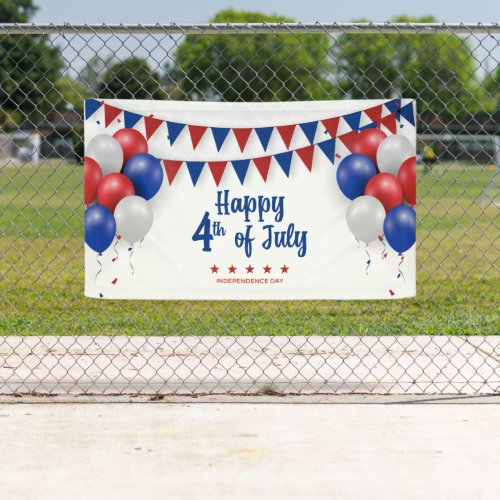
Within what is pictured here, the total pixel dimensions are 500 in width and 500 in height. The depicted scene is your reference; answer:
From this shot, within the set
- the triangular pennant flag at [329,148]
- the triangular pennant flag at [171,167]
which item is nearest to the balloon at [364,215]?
the triangular pennant flag at [329,148]

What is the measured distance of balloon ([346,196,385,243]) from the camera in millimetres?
5207

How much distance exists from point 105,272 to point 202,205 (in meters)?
0.62

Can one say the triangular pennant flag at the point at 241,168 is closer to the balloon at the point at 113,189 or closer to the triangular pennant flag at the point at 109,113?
the balloon at the point at 113,189

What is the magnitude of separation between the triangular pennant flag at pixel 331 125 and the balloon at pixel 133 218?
3.33 feet

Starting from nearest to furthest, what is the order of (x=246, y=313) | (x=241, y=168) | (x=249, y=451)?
(x=249, y=451)
(x=241, y=168)
(x=246, y=313)

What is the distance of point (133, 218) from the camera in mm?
5184

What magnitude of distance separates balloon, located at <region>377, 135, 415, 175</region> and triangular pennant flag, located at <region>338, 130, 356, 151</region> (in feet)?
0.48

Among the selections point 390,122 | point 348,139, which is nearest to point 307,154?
point 348,139

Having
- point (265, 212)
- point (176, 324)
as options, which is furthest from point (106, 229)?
point (176, 324)

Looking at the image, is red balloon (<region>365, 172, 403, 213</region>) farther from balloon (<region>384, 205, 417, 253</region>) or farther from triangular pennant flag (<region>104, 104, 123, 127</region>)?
triangular pennant flag (<region>104, 104, 123, 127</region>)

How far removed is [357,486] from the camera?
12.7 feet

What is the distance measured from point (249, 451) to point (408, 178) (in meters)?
1.76

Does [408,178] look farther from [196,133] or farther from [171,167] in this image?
[171,167]

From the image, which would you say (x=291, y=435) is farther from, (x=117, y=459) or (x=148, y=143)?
(x=148, y=143)
